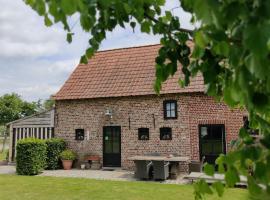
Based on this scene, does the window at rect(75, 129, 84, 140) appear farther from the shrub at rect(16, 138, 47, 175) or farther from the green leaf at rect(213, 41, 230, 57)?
the green leaf at rect(213, 41, 230, 57)

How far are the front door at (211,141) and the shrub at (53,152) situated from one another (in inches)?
299

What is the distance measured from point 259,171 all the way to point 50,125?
19390 mm

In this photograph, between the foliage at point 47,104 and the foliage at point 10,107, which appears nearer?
the foliage at point 10,107

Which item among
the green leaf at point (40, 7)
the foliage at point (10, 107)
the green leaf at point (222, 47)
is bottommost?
the green leaf at point (222, 47)

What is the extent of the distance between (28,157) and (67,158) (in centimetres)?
232

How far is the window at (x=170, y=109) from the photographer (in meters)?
16.8

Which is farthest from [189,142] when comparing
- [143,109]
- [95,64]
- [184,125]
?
[95,64]

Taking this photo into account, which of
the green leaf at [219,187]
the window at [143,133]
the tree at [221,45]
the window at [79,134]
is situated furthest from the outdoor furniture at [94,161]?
the green leaf at [219,187]

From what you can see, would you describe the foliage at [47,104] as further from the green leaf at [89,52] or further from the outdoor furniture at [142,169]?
the green leaf at [89,52]

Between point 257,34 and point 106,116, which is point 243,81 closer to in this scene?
point 257,34

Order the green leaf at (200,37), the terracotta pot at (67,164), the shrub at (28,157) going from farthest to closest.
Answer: the terracotta pot at (67,164)
the shrub at (28,157)
the green leaf at (200,37)

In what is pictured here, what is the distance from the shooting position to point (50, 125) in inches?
775

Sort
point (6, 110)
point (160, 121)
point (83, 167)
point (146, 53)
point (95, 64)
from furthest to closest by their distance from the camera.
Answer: point (6, 110) → point (95, 64) → point (146, 53) → point (83, 167) → point (160, 121)

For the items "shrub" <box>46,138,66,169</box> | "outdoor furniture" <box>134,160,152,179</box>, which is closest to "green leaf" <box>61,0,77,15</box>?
"outdoor furniture" <box>134,160,152,179</box>
